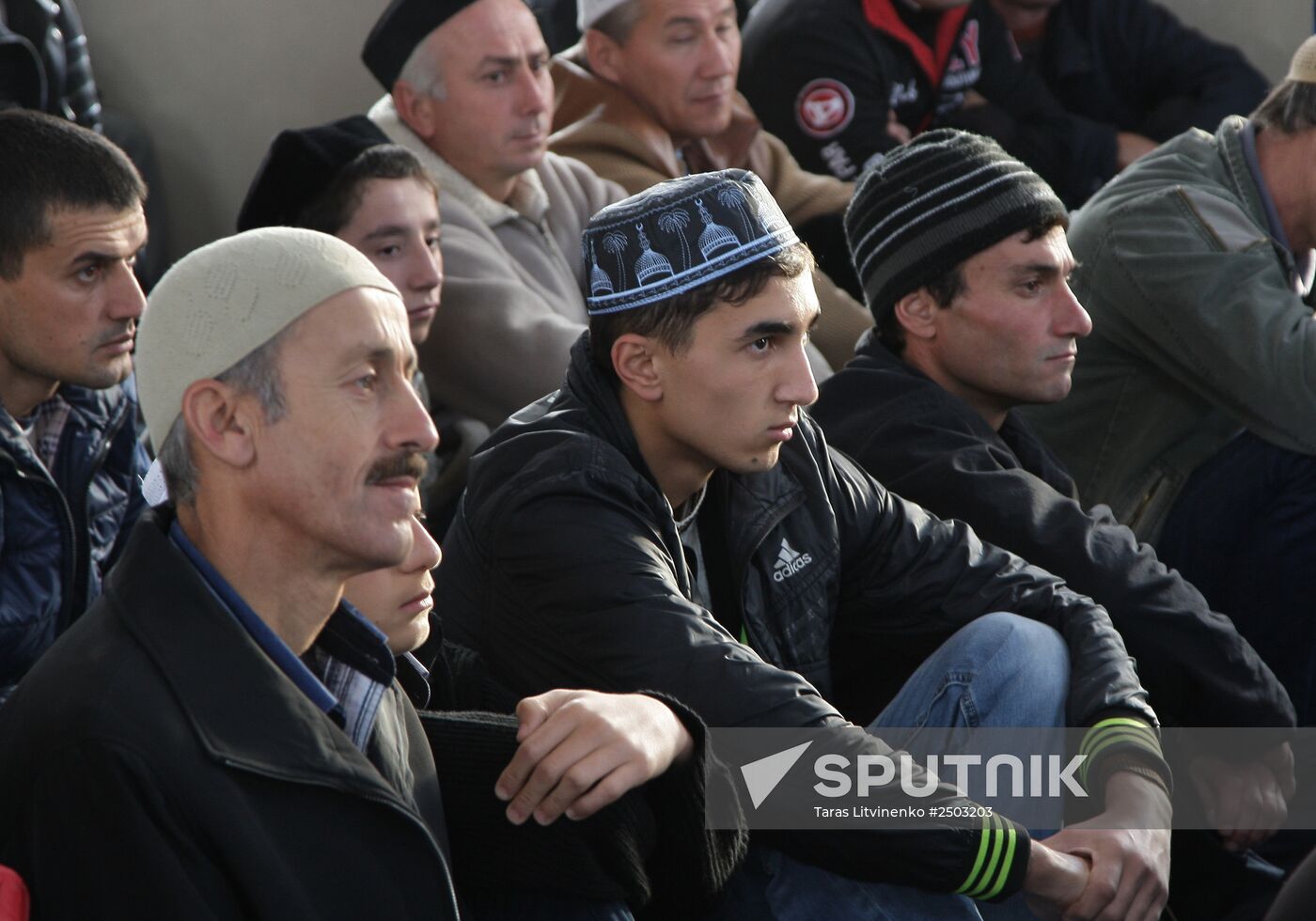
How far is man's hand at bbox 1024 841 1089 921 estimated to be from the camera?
2189 millimetres

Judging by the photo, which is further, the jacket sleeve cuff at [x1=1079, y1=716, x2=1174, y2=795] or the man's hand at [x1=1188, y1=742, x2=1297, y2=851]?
the man's hand at [x1=1188, y1=742, x2=1297, y2=851]

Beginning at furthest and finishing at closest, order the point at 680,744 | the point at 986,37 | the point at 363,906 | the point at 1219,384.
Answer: the point at 986,37
the point at 1219,384
the point at 680,744
the point at 363,906

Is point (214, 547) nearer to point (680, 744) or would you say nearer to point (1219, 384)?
point (680, 744)

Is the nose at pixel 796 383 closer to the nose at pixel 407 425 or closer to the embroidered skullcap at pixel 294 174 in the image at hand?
the nose at pixel 407 425

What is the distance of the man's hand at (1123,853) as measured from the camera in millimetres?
2275

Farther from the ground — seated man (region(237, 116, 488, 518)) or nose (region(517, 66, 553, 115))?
nose (region(517, 66, 553, 115))

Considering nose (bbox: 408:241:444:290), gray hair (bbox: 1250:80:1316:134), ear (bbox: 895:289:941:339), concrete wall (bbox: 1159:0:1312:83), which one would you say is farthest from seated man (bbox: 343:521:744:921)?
concrete wall (bbox: 1159:0:1312:83)

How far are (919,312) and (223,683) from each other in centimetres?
191

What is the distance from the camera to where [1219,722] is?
9.25ft

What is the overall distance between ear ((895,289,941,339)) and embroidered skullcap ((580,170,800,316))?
0.76 metres

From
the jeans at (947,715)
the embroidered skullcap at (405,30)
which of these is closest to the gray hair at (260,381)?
the jeans at (947,715)

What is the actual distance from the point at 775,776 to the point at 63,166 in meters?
1.72

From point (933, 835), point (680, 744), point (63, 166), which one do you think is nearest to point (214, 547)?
point (680, 744)

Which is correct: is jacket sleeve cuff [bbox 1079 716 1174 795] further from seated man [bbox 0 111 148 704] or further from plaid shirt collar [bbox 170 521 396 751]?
seated man [bbox 0 111 148 704]
